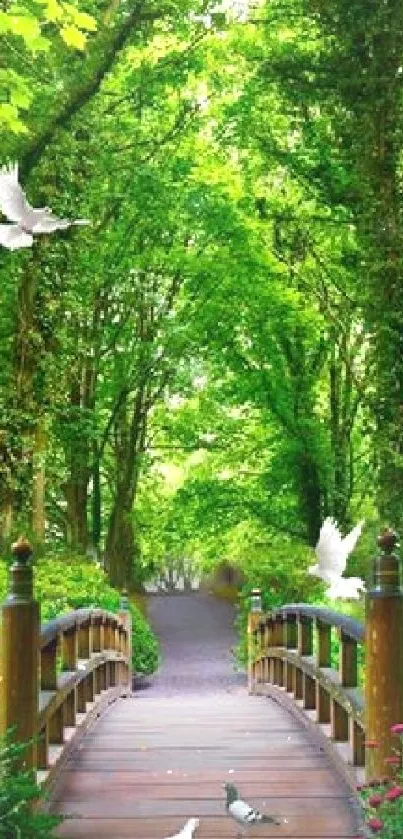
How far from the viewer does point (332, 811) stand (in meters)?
4.65

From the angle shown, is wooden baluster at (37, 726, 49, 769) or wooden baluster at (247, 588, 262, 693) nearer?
wooden baluster at (37, 726, 49, 769)

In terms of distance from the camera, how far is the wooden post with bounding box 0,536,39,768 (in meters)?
4.20

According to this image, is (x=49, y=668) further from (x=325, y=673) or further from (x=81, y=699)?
(x=81, y=699)

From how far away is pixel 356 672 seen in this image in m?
5.30

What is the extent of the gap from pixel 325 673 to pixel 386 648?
183cm

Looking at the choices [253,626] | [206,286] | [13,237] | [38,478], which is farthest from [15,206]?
[206,286]

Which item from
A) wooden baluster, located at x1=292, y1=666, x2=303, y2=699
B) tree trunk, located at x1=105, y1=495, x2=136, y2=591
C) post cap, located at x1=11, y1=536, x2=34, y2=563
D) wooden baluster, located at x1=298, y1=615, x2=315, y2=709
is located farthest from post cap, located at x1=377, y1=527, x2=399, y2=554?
tree trunk, located at x1=105, y1=495, x2=136, y2=591

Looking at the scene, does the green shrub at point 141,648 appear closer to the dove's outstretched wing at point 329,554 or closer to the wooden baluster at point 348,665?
the dove's outstretched wing at point 329,554

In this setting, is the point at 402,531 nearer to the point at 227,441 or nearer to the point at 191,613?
the point at 227,441

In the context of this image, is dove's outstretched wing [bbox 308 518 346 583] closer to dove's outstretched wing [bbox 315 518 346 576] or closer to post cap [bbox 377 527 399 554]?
dove's outstretched wing [bbox 315 518 346 576]

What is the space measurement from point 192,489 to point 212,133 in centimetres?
620

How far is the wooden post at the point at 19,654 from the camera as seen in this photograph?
420 cm

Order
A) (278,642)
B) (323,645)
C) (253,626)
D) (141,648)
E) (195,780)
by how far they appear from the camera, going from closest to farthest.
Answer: (195,780) → (323,645) → (278,642) → (253,626) → (141,648)

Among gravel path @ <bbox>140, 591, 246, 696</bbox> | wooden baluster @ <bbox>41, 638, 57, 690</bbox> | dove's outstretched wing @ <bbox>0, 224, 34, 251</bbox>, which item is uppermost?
dove's outstretched wing @ <bbox>0, 224, 34, 251</bbox>
